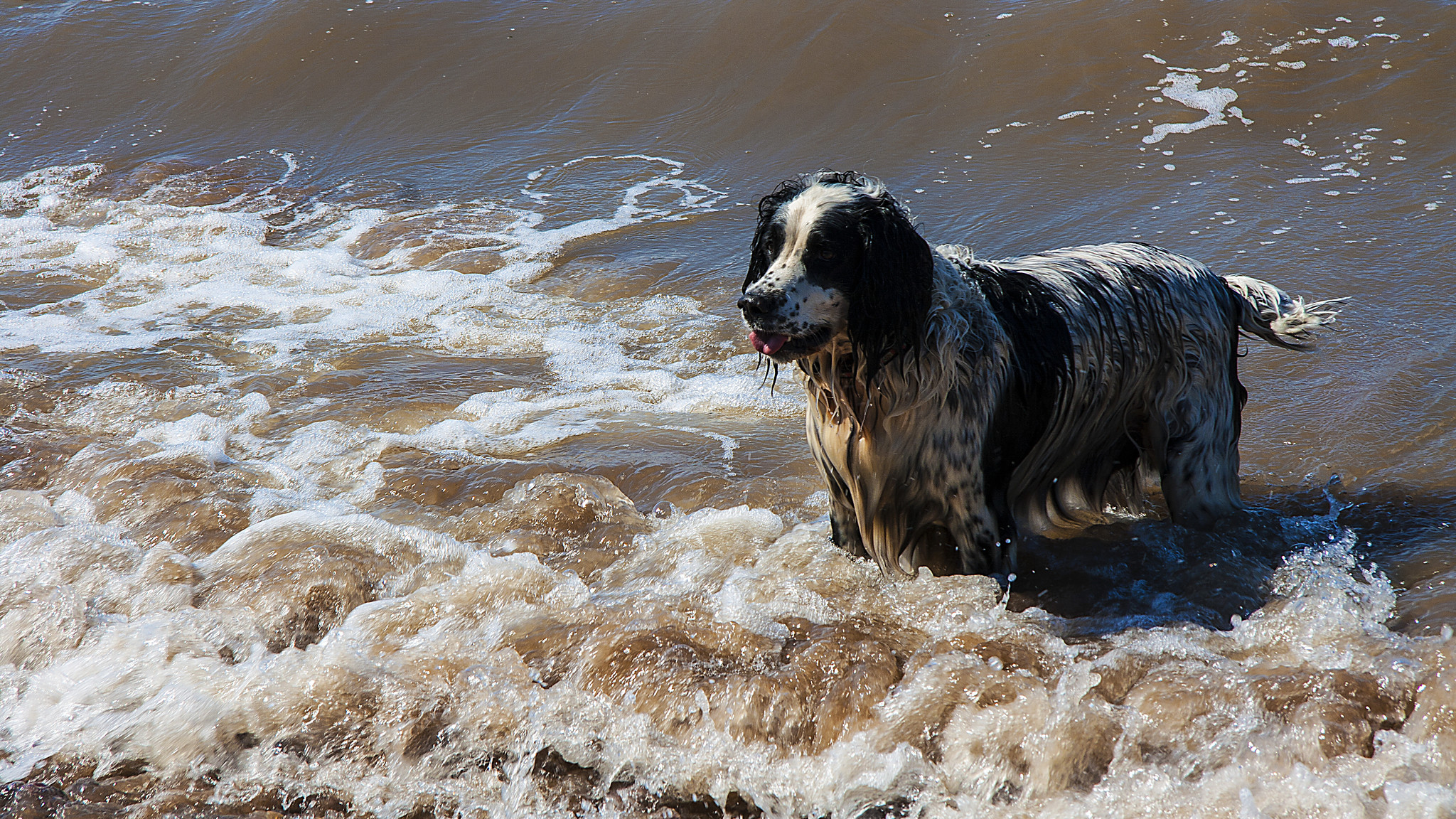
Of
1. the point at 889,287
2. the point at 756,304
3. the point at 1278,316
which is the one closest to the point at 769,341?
the point at 756,304

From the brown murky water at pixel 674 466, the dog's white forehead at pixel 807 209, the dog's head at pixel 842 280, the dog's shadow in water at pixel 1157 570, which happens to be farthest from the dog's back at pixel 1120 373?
the dog's white forehead at pixel 807 209

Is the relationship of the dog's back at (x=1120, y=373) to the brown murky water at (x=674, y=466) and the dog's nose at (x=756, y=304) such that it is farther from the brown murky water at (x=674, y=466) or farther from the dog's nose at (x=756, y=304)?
the dog's nose at (x=756, y=304)

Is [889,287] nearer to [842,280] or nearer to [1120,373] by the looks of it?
[842,280]

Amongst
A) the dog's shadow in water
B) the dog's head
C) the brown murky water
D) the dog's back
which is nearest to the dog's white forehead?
the dog's head

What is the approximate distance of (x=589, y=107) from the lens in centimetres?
1082

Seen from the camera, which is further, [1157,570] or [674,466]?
[674,466]

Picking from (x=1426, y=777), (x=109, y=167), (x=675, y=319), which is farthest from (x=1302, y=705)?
(x=109, y=167)

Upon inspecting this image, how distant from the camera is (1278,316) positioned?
425cm

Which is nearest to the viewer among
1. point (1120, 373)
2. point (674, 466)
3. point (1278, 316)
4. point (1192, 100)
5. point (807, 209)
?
point (807, 209)

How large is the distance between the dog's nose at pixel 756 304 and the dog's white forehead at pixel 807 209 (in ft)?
0.74

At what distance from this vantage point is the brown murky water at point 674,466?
3.18m

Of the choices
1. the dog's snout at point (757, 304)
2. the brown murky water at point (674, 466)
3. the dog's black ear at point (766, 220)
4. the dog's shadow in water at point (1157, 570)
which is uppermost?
the dog's black ear at point (766, 220)

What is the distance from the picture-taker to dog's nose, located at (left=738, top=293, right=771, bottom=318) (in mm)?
3197

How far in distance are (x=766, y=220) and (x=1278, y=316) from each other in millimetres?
2258
